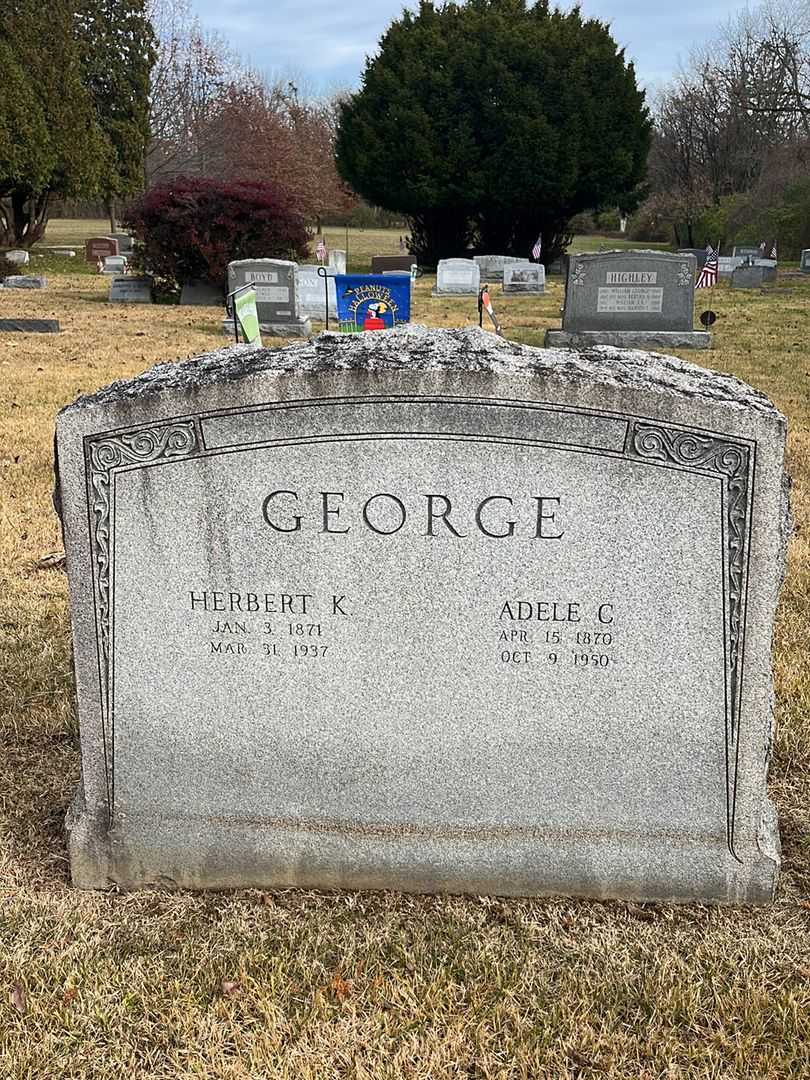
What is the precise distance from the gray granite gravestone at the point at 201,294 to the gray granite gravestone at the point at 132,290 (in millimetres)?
1157

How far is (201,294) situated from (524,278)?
8599 mm

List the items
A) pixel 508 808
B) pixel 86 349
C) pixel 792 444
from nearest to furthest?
pixel 508 808 → pixel 792 444 → pixel 86 349

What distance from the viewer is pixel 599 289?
46.0 feet

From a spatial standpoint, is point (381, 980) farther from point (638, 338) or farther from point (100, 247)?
point (100, 247)

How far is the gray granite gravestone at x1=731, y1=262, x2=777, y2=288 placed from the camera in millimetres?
26422

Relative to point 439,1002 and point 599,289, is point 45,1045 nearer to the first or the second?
point 439,1002

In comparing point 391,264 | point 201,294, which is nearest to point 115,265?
point 391,264

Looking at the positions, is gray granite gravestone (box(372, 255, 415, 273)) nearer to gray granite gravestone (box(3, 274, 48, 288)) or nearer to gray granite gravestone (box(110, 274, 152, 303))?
gray granite gravestone (box(110, 274, 152, 303))

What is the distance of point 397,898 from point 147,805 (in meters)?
0.79

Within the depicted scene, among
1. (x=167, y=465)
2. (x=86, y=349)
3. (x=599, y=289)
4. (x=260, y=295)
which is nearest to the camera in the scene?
(x=167, y=465)

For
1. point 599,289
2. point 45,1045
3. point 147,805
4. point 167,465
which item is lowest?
point 45,1045

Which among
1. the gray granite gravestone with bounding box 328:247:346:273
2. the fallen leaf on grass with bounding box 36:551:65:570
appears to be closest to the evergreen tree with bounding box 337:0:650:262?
the gray granite gravestone with bounding box 328:247:346:273

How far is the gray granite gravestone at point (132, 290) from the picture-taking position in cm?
2016

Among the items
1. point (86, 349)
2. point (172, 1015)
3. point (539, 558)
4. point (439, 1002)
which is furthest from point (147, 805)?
point (86, 349)
